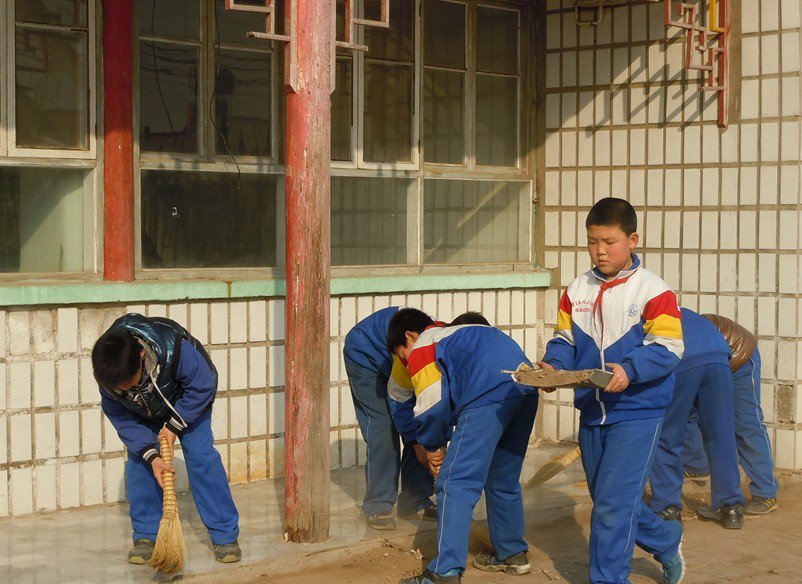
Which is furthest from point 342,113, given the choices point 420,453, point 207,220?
point 420,453

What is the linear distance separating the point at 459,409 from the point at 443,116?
3.92 metres

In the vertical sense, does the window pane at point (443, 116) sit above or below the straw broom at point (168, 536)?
above

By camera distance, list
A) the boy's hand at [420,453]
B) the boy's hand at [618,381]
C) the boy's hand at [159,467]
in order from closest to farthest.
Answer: the boy's hand at [618,381] → the boy's hand at [159,467] → the boy's hand at [420,453]

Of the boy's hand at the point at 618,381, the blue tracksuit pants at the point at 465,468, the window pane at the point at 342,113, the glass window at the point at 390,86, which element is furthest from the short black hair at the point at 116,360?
the glass window at the point at 390,86

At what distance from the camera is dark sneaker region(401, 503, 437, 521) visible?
714 centimetres

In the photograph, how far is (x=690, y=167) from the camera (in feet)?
29.4

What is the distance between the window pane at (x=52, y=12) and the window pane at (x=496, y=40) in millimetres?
3303

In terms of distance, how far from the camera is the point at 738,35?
8.65 metres

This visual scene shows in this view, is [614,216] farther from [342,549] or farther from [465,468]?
[342,549]

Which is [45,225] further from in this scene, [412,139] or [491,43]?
[491,43]

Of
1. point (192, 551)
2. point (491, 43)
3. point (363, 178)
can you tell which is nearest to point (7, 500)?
point (192, 551)

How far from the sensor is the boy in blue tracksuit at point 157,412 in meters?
5.52

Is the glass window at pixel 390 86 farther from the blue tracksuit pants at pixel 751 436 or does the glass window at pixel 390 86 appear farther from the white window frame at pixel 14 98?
the blue tracksuit pants at pixel 751 436

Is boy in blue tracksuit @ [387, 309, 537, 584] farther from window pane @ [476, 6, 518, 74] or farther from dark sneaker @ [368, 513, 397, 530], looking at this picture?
window pane @ [476, 6, 518, 74]
